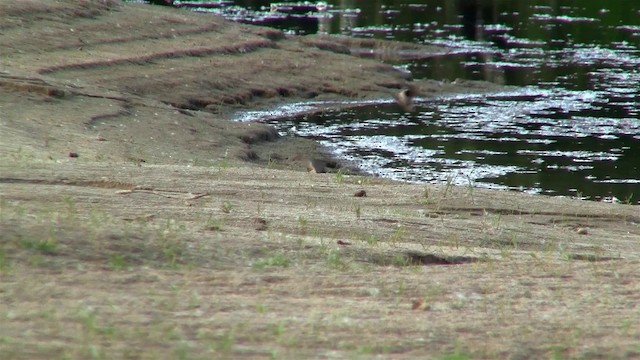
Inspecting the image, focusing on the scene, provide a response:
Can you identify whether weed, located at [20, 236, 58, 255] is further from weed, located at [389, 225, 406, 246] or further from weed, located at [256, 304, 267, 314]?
weed, located at [389, 225, 406, 246]

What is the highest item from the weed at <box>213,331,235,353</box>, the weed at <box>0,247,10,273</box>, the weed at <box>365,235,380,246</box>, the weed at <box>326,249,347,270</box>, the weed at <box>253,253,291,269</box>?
the weed at <box>0,247,10,273</box>

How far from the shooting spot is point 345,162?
16438 millimetres

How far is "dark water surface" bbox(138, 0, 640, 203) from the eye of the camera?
52.9 ft

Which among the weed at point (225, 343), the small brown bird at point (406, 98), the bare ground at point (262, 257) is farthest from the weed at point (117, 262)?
the small brown bird at point (406, 98)

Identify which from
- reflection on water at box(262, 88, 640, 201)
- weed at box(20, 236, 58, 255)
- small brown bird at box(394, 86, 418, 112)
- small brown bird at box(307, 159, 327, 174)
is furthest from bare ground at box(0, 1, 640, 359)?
small brown bird at box(394, 86, 418, 112)

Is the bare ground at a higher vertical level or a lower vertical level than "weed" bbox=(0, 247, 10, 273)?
lower

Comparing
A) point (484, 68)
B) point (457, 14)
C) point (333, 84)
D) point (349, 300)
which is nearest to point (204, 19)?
point (333, 84)

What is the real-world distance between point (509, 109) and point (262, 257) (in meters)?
15.9

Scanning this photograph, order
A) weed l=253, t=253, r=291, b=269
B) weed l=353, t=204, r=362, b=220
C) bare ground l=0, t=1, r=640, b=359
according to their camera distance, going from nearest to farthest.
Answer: bare ground l=0, t=1, r=640, b=359 < weed l=253, t=253, r=291, b=269 < weed l=353, t=204, r=362, b=220

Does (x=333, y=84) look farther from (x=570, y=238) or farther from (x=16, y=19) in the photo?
(x=570, y=238)

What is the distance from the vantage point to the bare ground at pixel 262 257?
206 inches

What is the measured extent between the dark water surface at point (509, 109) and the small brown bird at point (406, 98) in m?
0.24

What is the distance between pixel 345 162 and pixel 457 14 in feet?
82.0

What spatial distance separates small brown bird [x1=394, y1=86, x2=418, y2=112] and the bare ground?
699cm
